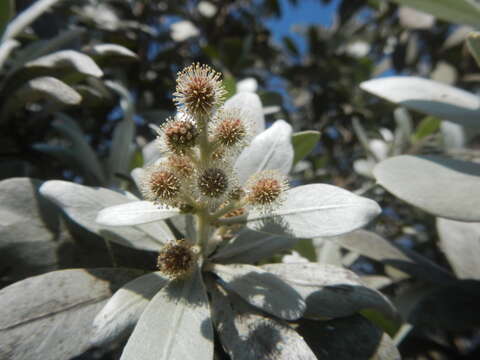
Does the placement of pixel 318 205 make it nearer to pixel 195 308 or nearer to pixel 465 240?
pixel 195 308

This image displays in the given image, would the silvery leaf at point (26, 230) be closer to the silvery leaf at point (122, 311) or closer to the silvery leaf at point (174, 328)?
the silvery leaf at point (122, 311)

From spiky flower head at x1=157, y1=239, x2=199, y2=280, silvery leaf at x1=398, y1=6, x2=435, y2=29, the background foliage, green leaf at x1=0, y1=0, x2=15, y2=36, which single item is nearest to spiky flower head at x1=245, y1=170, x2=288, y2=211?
spiky flower head at x1=157, y1=239, x2=199, y2=280

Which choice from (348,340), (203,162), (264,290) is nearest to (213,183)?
(203,162)

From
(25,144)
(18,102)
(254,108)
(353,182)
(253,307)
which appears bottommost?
(353,182)

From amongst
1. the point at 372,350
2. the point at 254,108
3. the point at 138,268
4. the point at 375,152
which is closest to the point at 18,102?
the point at 138,268

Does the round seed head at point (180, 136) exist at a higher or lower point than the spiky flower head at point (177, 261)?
higher

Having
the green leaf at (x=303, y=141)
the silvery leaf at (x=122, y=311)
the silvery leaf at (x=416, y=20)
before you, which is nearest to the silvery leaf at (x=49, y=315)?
the silvery leaf at (x=122, y=311)
